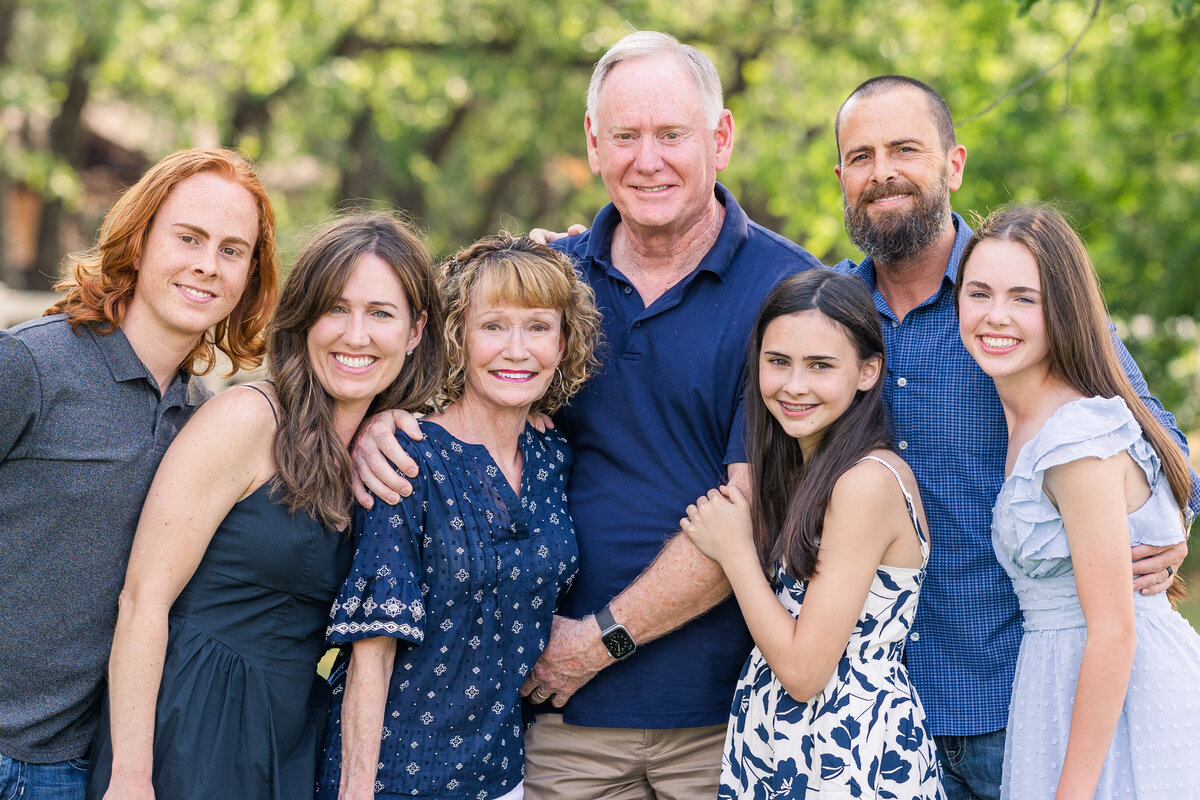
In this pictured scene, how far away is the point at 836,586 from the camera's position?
2.81 m

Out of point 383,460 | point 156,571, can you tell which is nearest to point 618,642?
point 383,460

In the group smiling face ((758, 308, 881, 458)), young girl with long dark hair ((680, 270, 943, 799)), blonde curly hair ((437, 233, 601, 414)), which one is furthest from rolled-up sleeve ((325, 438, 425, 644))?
smiling face ((758, 308, 881, 458))

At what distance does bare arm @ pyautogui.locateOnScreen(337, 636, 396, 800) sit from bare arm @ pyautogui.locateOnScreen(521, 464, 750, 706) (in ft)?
1.84

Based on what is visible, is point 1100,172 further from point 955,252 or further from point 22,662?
point 22,662

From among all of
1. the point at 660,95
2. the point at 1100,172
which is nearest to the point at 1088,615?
the point at 660,95

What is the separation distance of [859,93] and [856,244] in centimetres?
48

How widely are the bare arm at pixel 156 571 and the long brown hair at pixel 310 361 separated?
17 cm

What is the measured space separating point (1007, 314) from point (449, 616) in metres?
1.65

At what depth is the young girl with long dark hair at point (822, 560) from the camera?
281cm

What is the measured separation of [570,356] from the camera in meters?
3.22

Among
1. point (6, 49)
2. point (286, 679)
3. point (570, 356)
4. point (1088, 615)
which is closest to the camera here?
point (1088, 615)

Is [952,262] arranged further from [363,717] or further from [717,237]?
[363,717]

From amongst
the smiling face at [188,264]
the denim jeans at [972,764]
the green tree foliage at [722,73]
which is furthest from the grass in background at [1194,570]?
the smiling face at [188,264]

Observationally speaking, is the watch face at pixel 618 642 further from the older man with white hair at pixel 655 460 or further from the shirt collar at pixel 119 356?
the shirt collar at pixel 119 356
